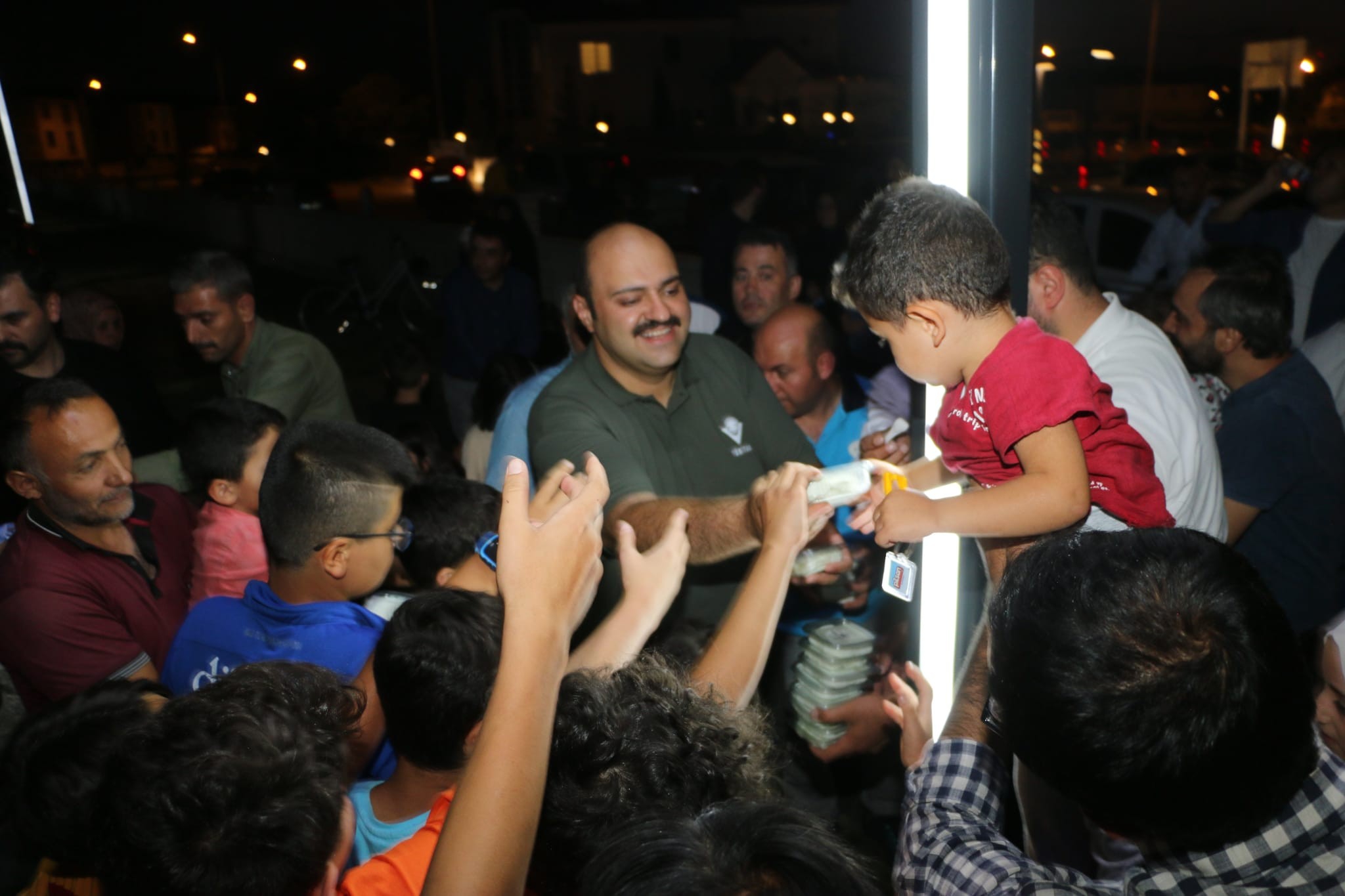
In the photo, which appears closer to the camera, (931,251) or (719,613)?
(931,251)

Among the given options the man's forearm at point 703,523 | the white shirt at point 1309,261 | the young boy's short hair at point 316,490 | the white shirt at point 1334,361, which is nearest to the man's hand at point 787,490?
the man's forearm at point 703,523

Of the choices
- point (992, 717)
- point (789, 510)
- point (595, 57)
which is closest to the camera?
point (992, 717)

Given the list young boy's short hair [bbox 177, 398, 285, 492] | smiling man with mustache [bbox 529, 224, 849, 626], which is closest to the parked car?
smiling man with mustache [bbox 529, 224, 849, 626]

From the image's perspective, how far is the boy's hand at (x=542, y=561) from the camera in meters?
1.30

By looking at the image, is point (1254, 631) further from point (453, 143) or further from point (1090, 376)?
point (453, 143)

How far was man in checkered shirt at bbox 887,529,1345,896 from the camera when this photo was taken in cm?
118

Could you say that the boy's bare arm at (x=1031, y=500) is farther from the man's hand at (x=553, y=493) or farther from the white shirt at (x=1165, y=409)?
the man's hand at (x=553, y=493)

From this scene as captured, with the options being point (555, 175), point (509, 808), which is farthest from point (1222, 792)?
point (555, 175)

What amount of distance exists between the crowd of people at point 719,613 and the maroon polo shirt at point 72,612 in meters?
0.01

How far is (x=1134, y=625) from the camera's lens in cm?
121

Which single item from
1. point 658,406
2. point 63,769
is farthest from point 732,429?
point 63,769

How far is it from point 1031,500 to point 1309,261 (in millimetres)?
4975

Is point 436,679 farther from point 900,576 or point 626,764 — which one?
point 900,576

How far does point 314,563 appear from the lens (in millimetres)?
2518
